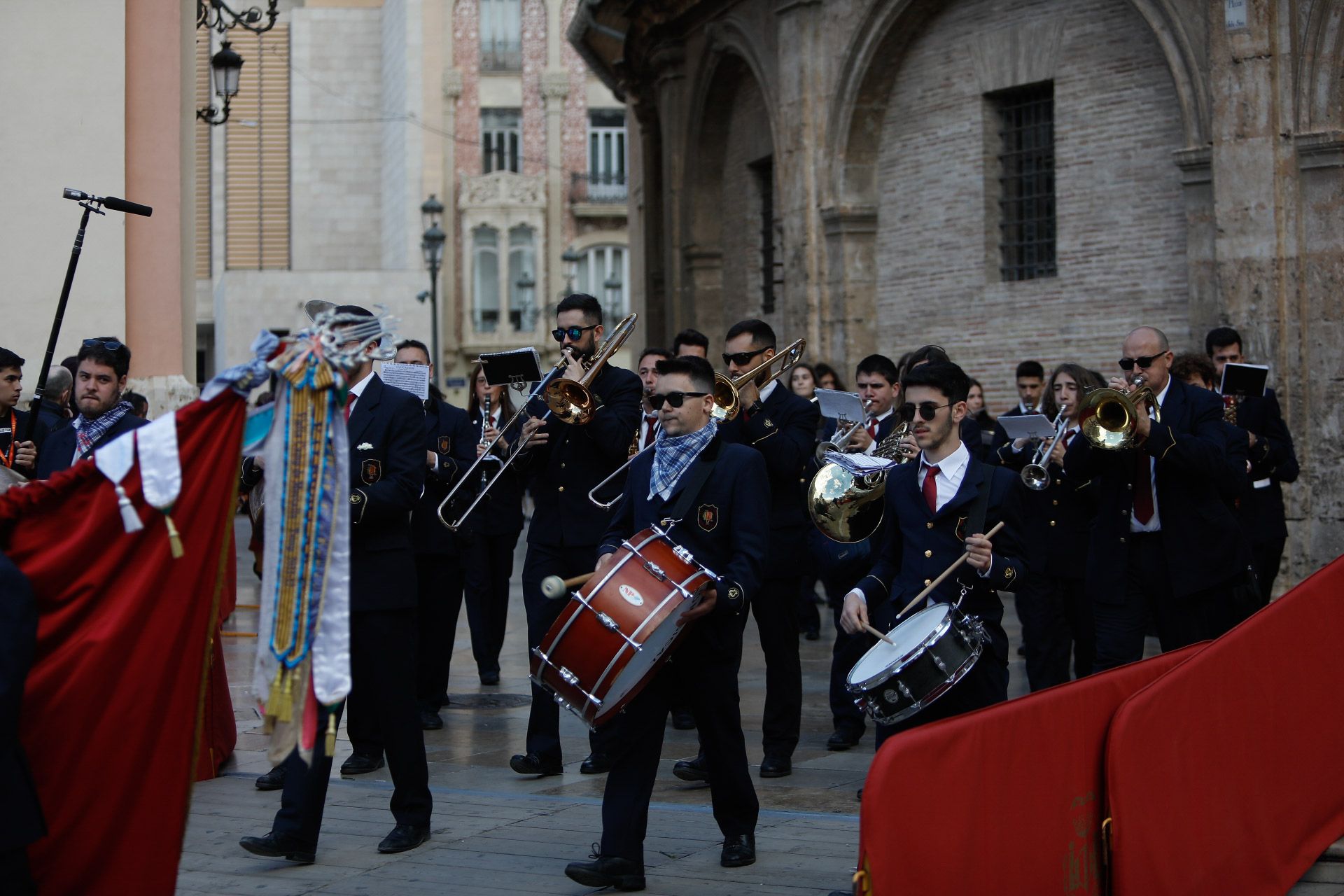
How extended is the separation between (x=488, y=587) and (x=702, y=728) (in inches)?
175

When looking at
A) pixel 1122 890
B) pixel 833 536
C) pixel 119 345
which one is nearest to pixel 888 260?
pixel 833 536

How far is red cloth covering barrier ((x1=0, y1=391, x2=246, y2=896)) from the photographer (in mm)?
4254

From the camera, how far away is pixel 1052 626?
31.0ft

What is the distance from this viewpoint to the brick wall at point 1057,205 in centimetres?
1449

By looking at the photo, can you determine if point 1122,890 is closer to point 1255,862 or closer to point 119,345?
point 1255,862

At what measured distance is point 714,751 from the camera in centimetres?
616

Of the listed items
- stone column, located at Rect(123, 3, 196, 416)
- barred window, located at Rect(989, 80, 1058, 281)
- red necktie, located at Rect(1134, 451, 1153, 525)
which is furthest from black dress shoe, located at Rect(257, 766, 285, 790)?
barred window, located at Rect(989, 80, 1058, 281)

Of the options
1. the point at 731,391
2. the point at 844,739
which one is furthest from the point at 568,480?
the point at 844,739

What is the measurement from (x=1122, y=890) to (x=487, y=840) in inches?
104

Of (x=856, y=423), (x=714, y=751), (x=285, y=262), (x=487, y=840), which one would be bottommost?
(x=487, y=840)

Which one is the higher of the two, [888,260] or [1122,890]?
[888,260]

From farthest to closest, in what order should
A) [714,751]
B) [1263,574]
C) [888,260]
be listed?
[888,260] < [1263,574] < [714,751]

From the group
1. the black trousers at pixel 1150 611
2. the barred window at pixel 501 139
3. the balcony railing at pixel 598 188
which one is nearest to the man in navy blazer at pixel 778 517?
the black trousers at pixel 1150 611

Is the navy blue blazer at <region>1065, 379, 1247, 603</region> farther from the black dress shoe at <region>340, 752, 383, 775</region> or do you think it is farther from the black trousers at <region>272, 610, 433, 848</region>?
the black dress shoe at <region>340, 752, 383, 775</region>
